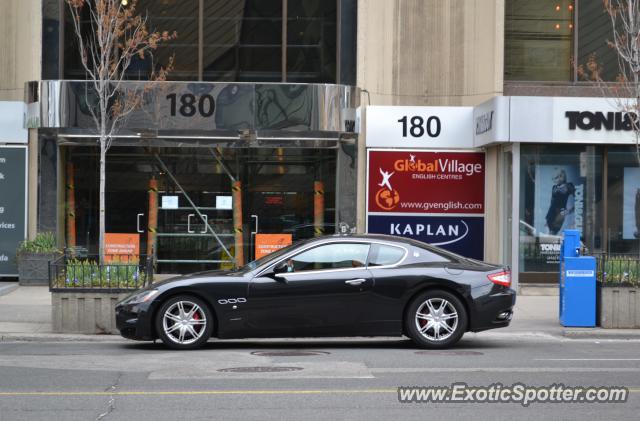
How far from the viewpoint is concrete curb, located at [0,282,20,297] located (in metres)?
18.2

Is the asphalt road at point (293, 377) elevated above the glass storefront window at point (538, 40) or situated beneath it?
situated beneath

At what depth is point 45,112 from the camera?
63.0 ft

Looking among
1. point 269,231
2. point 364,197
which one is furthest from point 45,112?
point 364,197

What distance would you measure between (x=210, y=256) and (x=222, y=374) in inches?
427

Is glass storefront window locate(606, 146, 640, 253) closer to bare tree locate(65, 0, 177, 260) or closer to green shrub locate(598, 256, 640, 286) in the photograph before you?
Answer: green shrub locate(598, 256, 640, 286)

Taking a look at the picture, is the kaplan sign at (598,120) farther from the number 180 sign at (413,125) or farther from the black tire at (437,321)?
the black tire at (437,321)

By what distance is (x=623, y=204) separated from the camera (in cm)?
1922

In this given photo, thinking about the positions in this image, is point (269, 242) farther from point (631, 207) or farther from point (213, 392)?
point (213, 392)

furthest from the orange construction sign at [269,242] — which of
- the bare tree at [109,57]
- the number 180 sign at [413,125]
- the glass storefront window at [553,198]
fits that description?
the glass storefront window at [553,198]

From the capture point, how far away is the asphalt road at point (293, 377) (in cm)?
789

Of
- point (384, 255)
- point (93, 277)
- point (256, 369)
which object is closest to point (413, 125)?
point (384, 255)

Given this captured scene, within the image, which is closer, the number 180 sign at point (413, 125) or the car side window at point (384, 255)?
the car side window at point (384, 255)

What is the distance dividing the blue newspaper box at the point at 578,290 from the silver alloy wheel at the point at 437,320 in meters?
3.20

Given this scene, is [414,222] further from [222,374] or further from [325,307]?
[222,374]
